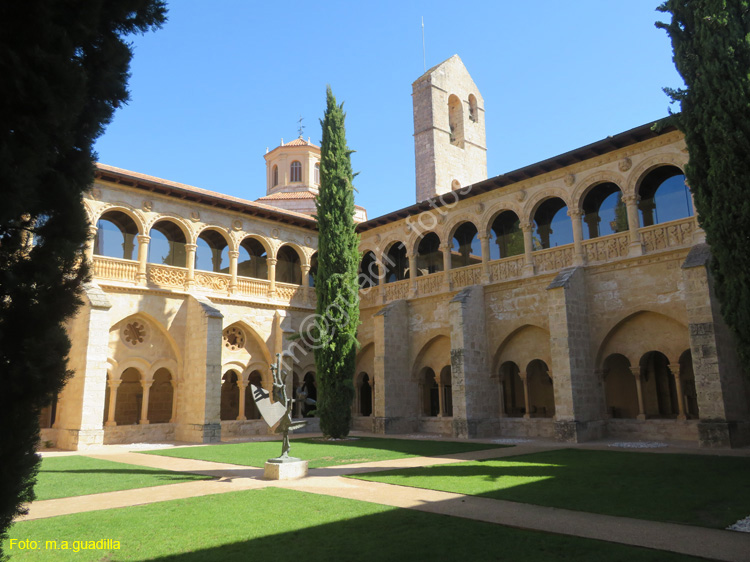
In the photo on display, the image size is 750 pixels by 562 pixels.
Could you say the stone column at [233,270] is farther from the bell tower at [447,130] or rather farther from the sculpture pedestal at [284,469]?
the sculpture pedestal at [284,469]

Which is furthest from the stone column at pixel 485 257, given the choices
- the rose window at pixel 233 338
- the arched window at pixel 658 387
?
the rose window at pixel 233 338

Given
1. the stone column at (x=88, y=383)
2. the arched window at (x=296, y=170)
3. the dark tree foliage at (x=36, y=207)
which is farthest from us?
the arched window at (x=296, y=170)

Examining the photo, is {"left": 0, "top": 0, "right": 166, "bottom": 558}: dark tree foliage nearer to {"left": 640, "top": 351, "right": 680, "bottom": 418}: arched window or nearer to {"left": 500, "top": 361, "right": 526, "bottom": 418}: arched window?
{"left": 640, "top": 351, "right": 680, "bottom": 418}: arched window

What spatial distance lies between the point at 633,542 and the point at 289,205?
28.7m

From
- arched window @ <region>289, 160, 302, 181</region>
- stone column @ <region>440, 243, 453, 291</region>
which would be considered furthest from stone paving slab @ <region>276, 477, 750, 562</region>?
arched window @ <region>289, 160, 302, 181</region>

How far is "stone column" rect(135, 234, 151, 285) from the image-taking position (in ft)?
59.7

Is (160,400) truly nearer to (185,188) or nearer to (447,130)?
(185,188)

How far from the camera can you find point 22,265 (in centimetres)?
329

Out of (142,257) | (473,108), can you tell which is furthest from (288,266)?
(473,108)

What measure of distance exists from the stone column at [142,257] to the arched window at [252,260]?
436 centimetres

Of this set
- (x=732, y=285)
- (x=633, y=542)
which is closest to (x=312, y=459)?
(x=633, y=542)

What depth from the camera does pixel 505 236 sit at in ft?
64.5

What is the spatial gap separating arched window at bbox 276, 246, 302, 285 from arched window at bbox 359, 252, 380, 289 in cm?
280

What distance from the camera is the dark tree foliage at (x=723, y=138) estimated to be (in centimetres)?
984
